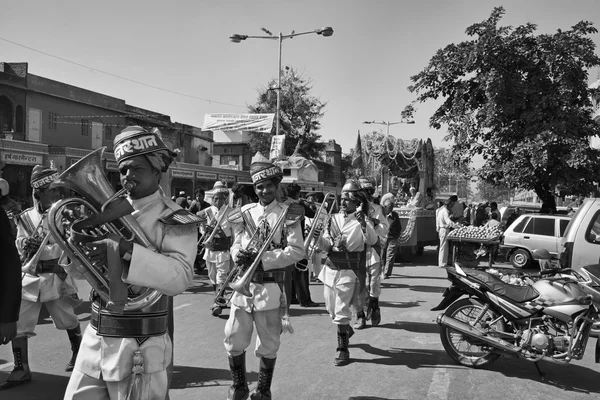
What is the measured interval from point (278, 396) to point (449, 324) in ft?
6.53

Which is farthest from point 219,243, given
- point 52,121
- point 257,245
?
point 52,121

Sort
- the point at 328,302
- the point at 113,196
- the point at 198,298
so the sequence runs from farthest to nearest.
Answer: the point at 198,298 < the point at 328,302 < the point at 113,196

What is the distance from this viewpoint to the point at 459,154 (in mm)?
15633

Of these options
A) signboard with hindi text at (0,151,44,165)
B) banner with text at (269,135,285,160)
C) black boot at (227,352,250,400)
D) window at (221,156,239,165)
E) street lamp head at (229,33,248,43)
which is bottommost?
black boot at (227,352,250,400)

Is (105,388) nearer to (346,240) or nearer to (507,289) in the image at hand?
(346,240)

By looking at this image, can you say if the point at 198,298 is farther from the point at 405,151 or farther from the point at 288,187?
the point at 405,151

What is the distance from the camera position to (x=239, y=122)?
21234mm

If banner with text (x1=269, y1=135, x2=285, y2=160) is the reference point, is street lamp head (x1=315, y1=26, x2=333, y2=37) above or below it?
above

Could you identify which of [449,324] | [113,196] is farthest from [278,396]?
[113,196]

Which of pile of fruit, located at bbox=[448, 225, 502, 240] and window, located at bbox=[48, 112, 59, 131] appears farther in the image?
window, located at bbox=[48, 112, 59, 131]

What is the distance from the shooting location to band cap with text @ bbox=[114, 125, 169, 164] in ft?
8.09

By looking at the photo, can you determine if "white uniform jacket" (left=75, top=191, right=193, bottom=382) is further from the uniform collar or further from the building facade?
the building facade

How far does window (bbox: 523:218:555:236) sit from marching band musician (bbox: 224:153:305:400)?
11.6m

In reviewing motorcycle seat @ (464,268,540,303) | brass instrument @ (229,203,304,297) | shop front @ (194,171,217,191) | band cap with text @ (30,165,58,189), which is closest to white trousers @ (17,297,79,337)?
band cap with text @ (30,165,58,189)
